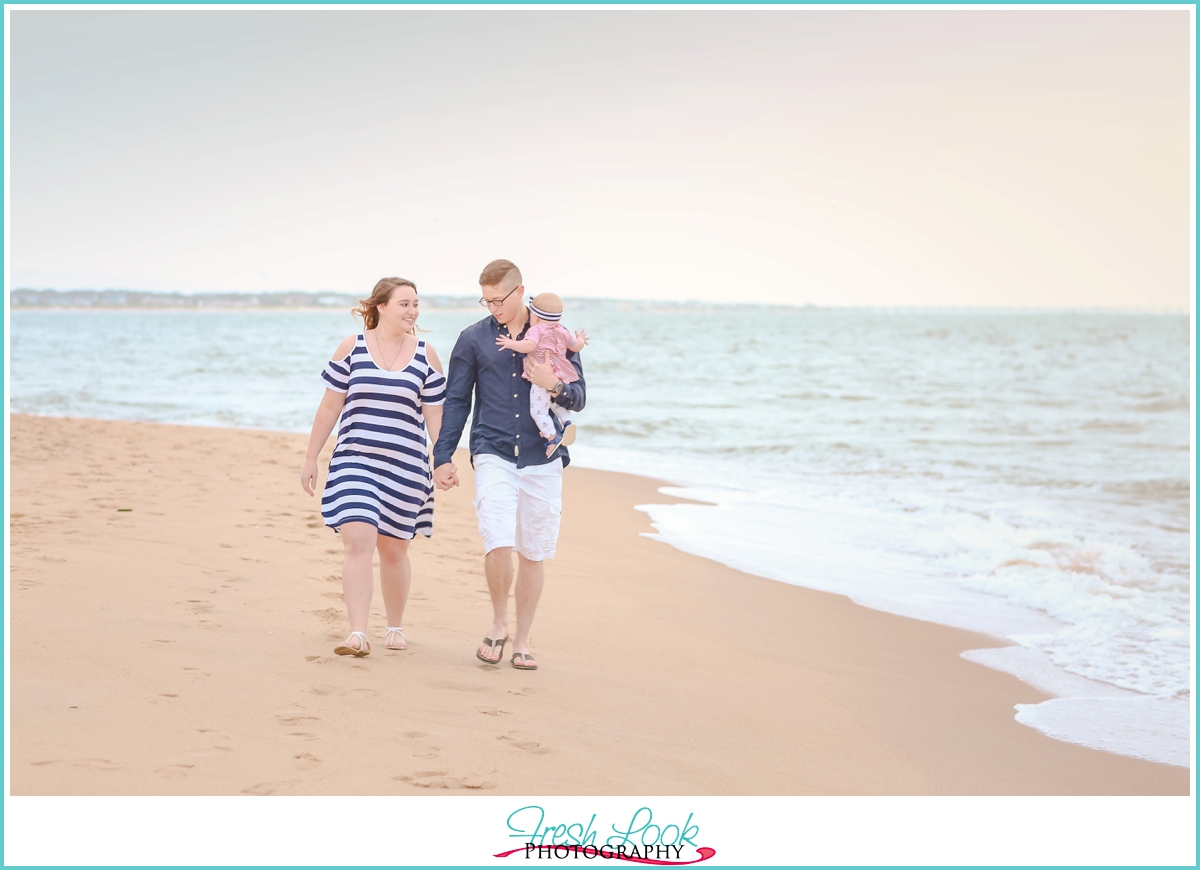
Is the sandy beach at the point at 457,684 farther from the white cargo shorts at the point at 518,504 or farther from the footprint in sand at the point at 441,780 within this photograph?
the white cargo shorts at the point at 518,504

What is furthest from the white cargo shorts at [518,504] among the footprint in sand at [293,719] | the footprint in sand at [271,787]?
the footprint in sand at [271,787]

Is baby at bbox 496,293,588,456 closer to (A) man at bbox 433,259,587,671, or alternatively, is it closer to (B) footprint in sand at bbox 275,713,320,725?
(A) man at bbox 433,259,587,671

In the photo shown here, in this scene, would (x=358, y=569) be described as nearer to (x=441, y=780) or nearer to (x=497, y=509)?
(x=497, y=509)

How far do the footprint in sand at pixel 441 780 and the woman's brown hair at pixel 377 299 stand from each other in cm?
201

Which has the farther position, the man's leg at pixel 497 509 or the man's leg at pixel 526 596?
the man's leg at pixel 526 596

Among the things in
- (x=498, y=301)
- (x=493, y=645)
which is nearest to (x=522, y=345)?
(x=498, y=301)

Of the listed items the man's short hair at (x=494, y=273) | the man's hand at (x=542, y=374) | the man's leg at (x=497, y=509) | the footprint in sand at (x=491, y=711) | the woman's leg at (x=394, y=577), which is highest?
the man's short hair at (x=494, y=273)

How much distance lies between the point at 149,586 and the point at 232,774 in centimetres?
235

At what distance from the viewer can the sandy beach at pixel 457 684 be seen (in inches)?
125

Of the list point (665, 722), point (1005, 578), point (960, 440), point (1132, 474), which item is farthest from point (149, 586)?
point (960, 440)

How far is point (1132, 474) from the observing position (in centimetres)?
1363

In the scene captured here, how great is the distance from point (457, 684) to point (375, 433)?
3.79ft

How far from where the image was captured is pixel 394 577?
452cm

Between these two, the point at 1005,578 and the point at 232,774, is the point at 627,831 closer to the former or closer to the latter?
the point at 232,774
